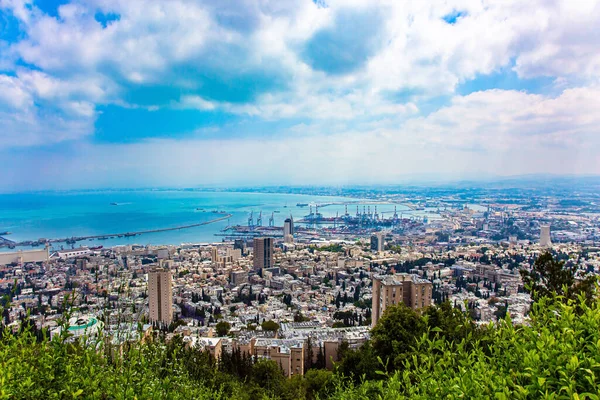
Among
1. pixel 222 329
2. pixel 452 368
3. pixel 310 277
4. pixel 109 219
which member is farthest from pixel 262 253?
pixel 109 219

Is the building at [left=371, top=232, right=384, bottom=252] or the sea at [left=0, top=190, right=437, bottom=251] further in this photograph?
the sea at [left=0, top=190, right=437, bottom=251]

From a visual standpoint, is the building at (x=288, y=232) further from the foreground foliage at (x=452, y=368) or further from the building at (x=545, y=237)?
the foreground foliage at (x=452, y=368)

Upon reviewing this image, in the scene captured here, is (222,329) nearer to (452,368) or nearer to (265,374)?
(265,374)

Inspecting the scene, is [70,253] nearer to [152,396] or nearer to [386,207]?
[152,396]

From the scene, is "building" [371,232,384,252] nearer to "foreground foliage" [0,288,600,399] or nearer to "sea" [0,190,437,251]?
"sea" [0,190,437,251]

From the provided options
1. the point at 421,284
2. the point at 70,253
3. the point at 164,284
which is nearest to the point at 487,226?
the point at 421,284

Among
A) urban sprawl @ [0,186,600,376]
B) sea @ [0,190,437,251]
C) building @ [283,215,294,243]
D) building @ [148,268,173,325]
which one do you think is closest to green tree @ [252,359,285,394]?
urban sprawl @ [0,186,600,376]
